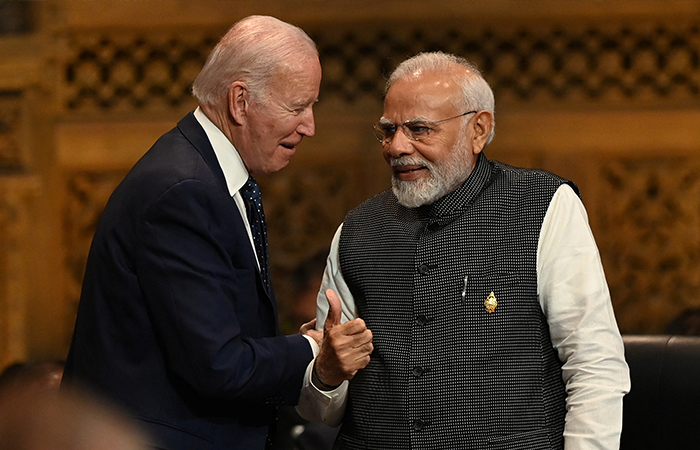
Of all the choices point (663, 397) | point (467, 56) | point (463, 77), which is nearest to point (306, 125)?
point (463, 77)

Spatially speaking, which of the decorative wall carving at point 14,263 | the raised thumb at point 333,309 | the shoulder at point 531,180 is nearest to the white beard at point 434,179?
the shoulder at point 531,180

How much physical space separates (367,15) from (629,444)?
2420 mm

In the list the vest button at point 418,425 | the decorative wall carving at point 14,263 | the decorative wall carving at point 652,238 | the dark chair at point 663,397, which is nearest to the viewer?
the vest button at point 418,425

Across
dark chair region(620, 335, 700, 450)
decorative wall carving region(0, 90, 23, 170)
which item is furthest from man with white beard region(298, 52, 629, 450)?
decorative wall carving region(0, 90, 23, 170)

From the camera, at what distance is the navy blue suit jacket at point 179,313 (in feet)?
6.55

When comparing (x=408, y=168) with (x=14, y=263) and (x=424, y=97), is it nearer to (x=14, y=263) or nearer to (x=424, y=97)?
(x=424, y=97)

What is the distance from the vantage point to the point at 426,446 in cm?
221

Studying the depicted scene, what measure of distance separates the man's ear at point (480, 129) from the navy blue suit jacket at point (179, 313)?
70 centimetres

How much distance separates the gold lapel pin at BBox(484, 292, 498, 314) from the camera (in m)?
2.24

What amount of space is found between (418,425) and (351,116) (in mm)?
2339

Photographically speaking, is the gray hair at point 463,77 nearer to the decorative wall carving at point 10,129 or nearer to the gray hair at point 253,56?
the gray hair at point 253,56

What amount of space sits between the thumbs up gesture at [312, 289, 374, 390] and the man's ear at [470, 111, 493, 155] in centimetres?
59

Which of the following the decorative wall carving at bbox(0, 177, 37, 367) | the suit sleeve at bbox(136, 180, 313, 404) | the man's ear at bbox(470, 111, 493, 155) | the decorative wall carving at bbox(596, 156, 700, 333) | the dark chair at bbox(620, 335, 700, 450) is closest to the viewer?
the suit sleeve at bbox(136, 180, 313, 404)

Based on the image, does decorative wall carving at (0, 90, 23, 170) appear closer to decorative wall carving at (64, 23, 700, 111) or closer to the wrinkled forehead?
decorative wall carving at (64, 23, 700, 111)
